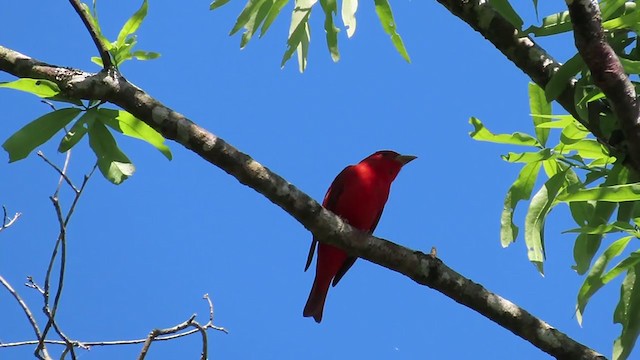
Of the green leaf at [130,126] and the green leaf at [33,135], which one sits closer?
the green leaf at [33,135]

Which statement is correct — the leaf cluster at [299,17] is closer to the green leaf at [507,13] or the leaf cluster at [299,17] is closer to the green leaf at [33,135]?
the green leaf at [507,13]

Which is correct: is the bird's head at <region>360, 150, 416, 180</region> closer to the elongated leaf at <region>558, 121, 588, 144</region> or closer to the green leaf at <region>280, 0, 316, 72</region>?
the green leaf at <region>280, 0, 316, 72</region>

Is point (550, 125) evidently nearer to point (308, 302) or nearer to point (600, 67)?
point (600, 67)

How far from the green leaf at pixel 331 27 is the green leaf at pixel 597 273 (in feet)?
4.64

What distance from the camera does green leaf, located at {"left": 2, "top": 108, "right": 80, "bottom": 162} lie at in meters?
2.75

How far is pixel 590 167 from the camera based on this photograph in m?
2.91

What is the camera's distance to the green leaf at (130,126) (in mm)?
2863

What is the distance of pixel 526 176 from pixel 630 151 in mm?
576

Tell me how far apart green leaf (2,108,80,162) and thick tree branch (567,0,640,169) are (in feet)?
5.55

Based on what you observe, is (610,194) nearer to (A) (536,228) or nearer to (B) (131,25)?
(A) (536,228)

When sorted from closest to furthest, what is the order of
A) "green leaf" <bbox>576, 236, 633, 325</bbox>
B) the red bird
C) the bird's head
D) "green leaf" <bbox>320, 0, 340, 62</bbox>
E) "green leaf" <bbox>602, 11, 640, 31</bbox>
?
"green leaf" <bbox>602, 11, 640, 31</bbox>, "green leaf" <bbox>576, 236, 633, 325</bbox>, "green leaf" <bbox>320, 0, 340, 62</bbox>, the red bird, the bird's head

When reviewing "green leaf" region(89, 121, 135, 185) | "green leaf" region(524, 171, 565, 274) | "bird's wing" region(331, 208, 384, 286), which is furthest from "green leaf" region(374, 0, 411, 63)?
"bird's wing" region(331, 208, 384, 286)

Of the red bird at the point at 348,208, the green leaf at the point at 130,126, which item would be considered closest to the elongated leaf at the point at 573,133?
the green leaf at the point at 130,126

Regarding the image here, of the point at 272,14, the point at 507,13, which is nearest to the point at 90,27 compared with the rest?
the point at 272,14
